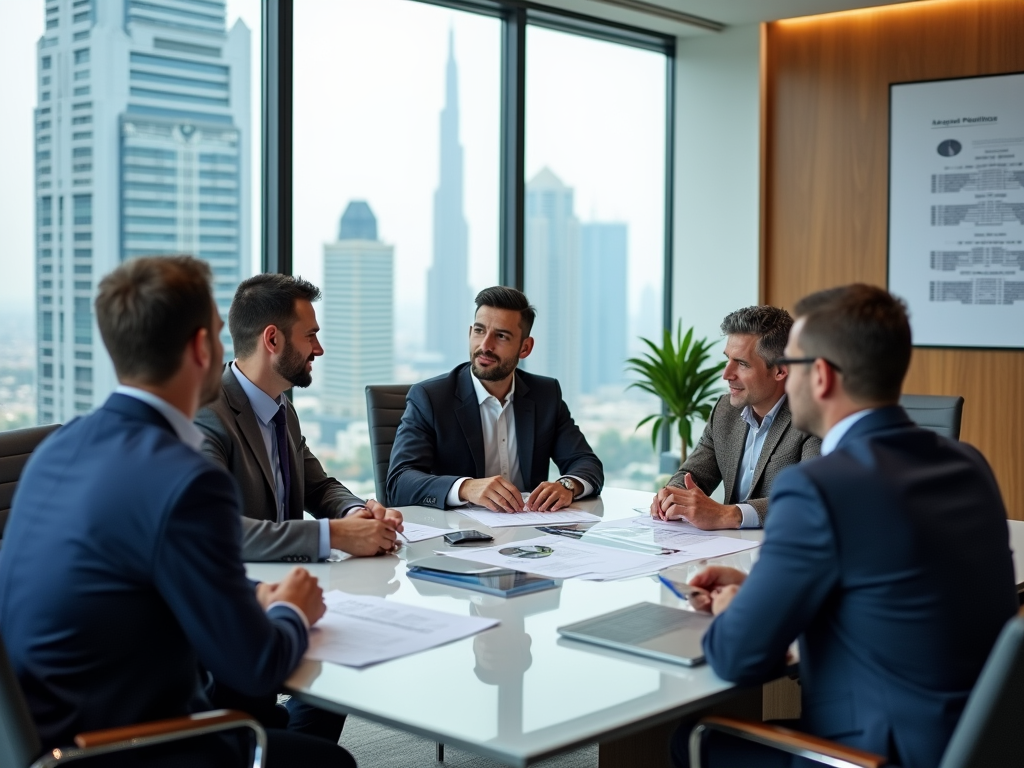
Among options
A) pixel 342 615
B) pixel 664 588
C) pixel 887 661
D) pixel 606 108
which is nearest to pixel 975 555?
pixel 887 661

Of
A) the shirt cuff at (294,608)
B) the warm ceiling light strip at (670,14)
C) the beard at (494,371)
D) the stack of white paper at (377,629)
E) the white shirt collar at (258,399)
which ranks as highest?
the warm ceiling light strip at (670,14)

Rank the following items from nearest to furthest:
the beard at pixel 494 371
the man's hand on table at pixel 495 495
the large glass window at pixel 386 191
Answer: the man's hand on table at pixel 495 495 < the beard at pixel 494 371 < the large glass window at pixel 386 191

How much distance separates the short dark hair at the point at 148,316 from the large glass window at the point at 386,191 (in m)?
3.45

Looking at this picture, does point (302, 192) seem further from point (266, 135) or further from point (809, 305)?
point (809, 305)

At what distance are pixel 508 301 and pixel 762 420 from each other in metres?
1.02

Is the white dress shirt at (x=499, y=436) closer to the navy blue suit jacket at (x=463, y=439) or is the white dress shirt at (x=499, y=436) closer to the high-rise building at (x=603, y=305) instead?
the navy blue suit jacket at (x=463, y=439)

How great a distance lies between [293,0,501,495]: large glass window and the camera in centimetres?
540

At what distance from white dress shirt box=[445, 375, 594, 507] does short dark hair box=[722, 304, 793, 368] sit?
876 millimetres

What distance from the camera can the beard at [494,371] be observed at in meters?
4.04

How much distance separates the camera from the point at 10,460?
2893mm

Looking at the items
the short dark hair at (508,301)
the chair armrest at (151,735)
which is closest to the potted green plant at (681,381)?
the short dark hair at (508,301)

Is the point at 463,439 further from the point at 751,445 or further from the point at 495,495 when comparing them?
the point at 751,445

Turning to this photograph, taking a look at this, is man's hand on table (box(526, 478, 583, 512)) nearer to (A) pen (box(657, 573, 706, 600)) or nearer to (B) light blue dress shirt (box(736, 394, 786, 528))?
(B) light blue dress shirt (box(736, 394, 786, 528))

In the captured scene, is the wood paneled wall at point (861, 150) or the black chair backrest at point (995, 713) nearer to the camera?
the black chair backrest at point (995, 713)
